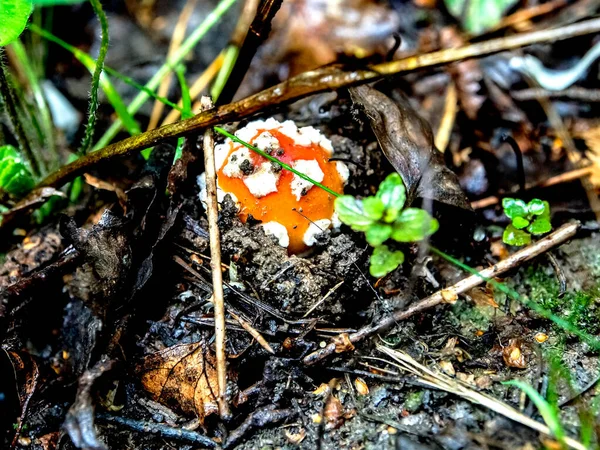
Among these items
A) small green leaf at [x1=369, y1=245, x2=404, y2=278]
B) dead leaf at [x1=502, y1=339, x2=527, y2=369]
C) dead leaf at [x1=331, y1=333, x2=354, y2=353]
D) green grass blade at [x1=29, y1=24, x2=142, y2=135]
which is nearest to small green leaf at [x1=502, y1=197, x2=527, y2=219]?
dead leaf at [x1=502, y1=339, x2=527, y2=369]

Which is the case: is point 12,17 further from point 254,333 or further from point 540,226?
point 540,226

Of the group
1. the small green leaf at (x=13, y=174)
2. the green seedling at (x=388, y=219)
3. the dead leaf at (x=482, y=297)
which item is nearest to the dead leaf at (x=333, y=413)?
the green seedling at (x=388, y=219)

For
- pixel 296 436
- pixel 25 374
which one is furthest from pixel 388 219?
pixel 25 374

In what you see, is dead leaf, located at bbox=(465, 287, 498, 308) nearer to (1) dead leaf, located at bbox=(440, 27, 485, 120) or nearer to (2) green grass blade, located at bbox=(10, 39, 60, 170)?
(1) dead leaf, located at bbox=(440, 27, 485, 120)

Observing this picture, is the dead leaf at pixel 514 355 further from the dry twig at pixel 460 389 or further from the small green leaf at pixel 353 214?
the small green leaf at pixel 353 214

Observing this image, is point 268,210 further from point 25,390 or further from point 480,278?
point 25,390

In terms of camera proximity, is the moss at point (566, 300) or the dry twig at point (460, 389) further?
the moss at point (566, 300)
